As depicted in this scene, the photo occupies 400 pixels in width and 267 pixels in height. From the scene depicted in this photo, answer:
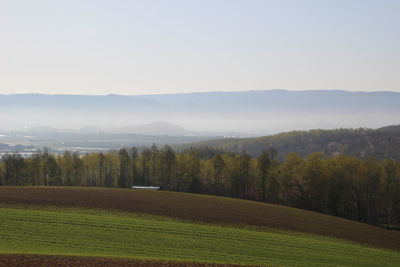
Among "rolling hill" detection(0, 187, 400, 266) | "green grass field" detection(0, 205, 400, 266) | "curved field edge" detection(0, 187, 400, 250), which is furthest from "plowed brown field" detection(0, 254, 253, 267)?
"curved field edge" detection(0, 187, 400, 250)

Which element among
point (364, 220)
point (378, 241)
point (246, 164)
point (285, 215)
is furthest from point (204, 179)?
point (378, 241)

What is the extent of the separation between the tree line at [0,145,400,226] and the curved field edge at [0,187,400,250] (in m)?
20.9

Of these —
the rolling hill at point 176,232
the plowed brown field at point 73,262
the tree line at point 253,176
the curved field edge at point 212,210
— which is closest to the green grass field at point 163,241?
the rolling hill at point 176,232

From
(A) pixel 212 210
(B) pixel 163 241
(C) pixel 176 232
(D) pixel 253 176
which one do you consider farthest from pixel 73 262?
(D) pixel 253 176

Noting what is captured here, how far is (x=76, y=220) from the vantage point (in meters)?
39.2

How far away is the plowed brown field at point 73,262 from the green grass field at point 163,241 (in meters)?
1.97

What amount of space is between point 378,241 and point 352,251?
28.9 ft

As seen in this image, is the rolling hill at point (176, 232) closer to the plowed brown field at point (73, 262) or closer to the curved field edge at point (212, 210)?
the curved field edge at point (212, 210)

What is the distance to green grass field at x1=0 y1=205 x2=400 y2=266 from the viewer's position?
30953 mm

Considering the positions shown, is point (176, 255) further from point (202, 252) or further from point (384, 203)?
point (384, 203)

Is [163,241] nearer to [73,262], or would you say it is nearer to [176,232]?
[176,232]

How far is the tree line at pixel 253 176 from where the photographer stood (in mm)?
74688

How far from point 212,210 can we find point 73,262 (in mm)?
26525

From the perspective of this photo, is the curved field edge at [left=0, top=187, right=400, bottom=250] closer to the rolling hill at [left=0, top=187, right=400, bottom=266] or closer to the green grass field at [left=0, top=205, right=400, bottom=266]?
the rolling hill at [left=0, top=187, right=400, bottom=266]
